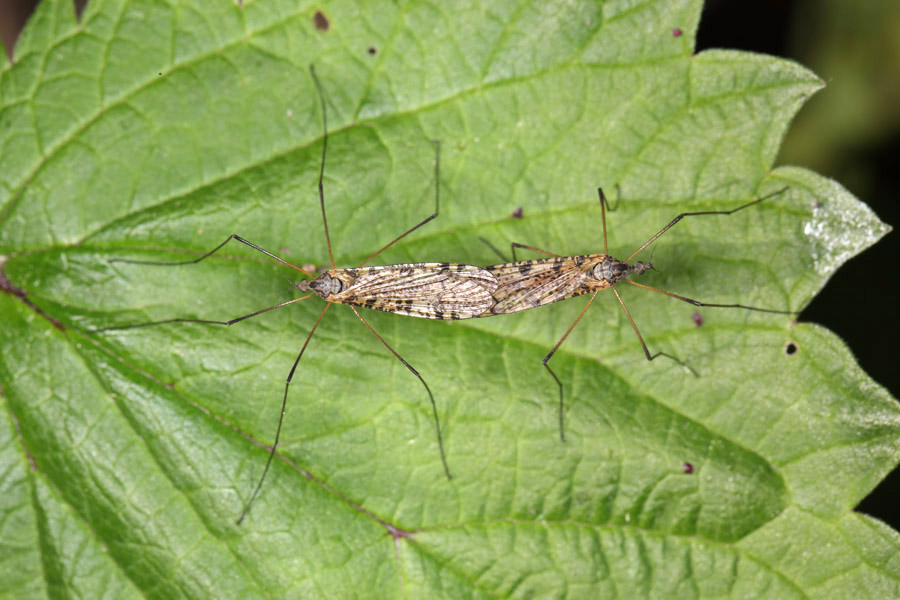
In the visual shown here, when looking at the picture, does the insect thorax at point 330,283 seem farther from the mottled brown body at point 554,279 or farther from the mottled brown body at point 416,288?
the mottled brown body at point 554,279

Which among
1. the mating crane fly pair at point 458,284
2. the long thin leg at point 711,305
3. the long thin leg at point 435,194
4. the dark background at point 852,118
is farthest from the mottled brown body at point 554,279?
the dark background at point 852,118

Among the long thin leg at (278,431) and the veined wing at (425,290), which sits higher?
the veined wing at (425,290)

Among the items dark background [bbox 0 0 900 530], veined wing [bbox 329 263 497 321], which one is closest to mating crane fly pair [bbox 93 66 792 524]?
veined wing [bbox 329 263 497 321]

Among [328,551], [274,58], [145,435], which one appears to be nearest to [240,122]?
[274,58]

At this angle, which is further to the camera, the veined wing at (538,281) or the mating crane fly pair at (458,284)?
the veined wing at (538,281)

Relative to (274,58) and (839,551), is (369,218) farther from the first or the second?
(839,551)

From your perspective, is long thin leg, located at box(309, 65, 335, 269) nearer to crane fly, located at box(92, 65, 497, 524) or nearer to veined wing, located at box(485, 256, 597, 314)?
crane fly, located at box(92, 65, 497, 524)
